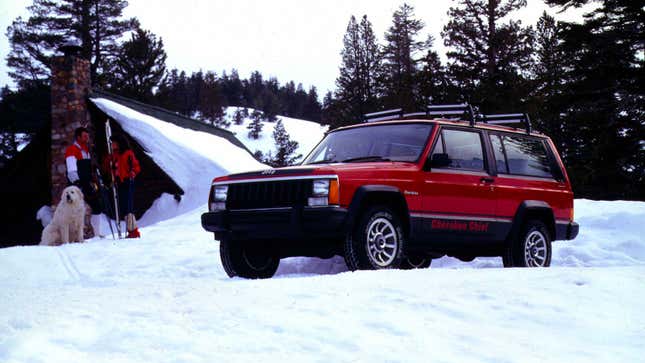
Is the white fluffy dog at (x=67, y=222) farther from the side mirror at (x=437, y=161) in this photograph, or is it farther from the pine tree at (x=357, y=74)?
the pine tree at (x=357, y=74)

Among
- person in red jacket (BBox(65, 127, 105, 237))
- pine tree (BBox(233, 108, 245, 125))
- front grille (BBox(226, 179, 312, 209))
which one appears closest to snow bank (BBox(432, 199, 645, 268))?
front grille (BBox(226, 179, 312, 209))

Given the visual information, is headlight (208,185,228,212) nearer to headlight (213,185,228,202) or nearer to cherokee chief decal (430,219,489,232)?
headlight (213,185,228,202)

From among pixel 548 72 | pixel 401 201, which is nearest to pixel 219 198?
pixel 401 201

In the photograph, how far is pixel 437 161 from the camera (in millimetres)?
7215

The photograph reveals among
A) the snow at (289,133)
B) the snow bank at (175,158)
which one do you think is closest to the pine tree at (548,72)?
the snow bank at (175,158)

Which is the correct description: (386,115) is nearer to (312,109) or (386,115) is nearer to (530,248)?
(530,248)

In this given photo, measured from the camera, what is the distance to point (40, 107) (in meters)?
43.9

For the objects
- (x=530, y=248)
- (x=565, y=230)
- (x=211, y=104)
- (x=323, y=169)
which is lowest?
(x=530, y=248)

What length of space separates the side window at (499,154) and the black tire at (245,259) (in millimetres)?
2921

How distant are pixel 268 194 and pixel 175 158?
12346 mm

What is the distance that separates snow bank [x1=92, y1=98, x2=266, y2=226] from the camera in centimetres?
1775

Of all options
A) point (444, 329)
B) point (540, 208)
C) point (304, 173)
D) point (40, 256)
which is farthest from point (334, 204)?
point (40, 256)

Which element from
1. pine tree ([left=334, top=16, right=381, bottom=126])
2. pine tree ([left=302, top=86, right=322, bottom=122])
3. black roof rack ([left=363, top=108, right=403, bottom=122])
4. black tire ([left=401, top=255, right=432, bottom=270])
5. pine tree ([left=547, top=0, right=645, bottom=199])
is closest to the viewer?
black roof rack ([left=363, top=108, right=403, bottom=122])

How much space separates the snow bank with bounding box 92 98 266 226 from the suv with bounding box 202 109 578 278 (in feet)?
31.9
